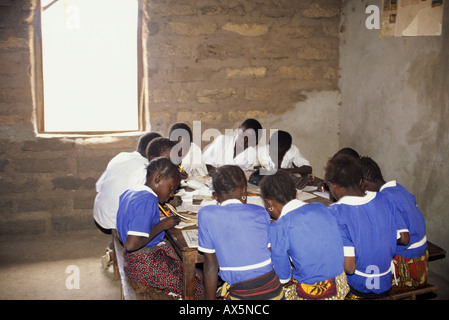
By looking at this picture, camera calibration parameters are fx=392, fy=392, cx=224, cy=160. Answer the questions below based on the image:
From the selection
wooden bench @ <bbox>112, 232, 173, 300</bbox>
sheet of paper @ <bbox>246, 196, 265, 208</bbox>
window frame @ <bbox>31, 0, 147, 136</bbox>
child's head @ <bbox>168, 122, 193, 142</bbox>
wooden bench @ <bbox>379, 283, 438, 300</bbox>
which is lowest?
wooden bench @ <bbox>112, 232, 173, 300</bbox>

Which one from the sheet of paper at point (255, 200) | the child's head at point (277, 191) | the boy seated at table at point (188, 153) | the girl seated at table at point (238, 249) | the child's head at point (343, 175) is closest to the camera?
the girl seated at table at point (238, 249)

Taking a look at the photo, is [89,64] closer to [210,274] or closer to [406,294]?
[210,274]

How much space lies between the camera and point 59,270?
384 centimetres

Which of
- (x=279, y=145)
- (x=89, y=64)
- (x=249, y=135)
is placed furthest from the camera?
(x=89, y=64)

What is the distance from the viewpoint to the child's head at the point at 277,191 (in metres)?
2.19

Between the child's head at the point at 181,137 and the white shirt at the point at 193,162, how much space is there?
0.19 m

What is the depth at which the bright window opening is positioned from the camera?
461cm

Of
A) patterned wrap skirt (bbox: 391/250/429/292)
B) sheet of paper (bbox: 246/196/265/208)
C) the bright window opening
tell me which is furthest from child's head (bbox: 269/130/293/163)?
the bright window opening

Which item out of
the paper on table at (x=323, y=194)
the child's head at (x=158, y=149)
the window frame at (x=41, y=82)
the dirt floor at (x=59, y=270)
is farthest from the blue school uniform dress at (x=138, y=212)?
Result: the window frame at (x=41, y=82)

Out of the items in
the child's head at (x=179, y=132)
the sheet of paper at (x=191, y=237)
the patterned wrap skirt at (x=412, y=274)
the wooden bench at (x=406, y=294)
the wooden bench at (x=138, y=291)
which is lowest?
the wooden bench at (x=138, y=291)

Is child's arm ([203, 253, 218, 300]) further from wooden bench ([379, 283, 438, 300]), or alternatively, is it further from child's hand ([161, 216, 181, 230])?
wooden bench ([379, 283, 438, 300])

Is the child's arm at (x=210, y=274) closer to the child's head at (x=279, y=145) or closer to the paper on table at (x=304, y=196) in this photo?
the paper on table at (x=304, y=196)

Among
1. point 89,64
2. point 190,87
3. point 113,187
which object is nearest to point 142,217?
point 113,187

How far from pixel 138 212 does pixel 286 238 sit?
2.93ft
